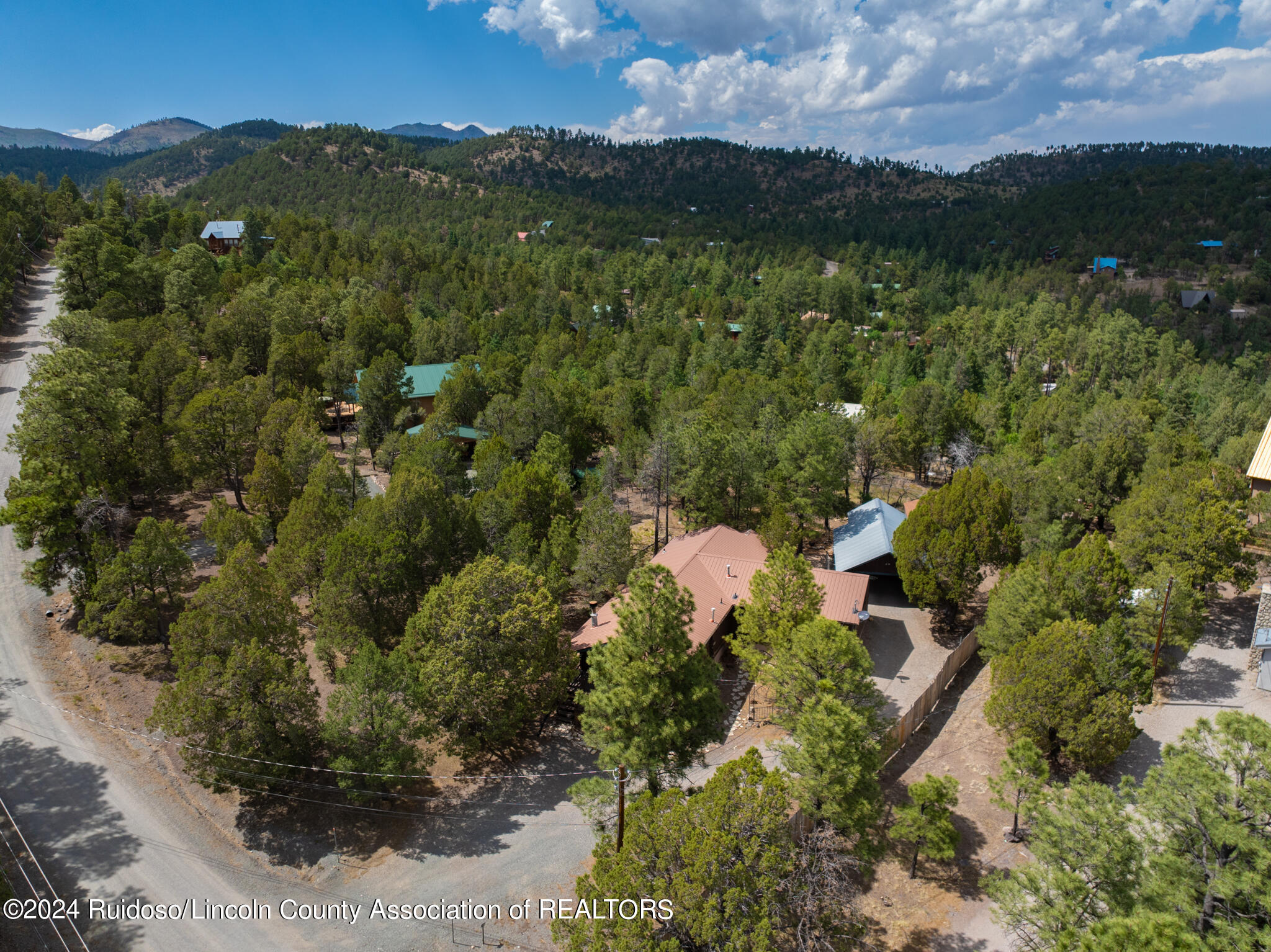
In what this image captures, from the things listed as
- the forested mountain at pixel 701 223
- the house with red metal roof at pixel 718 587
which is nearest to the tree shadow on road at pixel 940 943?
the house with red metal roof at pixel 718 587

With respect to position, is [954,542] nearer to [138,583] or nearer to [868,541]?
[868,541]

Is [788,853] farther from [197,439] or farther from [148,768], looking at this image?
[197,439]

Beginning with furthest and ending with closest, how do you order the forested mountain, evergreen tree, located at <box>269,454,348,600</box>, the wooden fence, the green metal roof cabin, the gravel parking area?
the forested mountain → the green metal roof cabin → evergreen tree, located at <box>269,454,348,600</box> → the gravel parking area → the wooden fence

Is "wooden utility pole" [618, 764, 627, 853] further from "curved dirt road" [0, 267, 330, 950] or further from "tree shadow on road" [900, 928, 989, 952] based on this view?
"curved dirt road" [0, 267, 330, 950]

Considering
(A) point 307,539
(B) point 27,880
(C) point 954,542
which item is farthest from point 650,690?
(A) point 307,539

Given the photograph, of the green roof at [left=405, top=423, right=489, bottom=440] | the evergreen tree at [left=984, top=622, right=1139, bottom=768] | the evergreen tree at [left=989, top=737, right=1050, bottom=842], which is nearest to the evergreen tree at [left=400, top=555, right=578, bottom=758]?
the evergreen tree at [left=989, top=737, right=1050, bottom=842]
